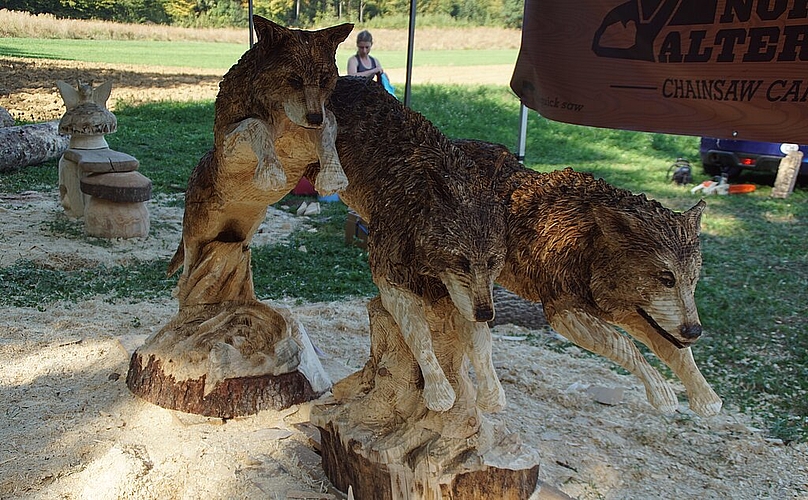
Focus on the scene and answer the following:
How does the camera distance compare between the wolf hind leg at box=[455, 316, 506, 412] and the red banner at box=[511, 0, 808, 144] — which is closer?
the red banner at box=[511, 0, 808, 144]

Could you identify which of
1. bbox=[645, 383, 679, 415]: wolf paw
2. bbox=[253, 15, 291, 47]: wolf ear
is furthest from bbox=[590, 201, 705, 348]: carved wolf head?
bbox=[253, 15, 291, 47]: wolf ear

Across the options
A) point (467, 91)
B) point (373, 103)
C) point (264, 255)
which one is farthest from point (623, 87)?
point (467, 91)

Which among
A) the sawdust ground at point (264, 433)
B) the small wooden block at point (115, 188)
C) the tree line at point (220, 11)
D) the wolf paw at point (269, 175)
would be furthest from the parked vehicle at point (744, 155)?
the wolf paw at point (269, 175)

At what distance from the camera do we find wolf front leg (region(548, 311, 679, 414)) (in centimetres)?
200

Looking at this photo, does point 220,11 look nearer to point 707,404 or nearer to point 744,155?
point 744,155

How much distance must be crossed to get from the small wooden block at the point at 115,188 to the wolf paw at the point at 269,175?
388 centimetres

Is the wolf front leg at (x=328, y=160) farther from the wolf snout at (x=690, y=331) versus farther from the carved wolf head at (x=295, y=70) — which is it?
the wolf snout at (x=690, y=331)

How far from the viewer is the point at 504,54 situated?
13820 millimetres

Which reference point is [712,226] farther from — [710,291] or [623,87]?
[623,87]

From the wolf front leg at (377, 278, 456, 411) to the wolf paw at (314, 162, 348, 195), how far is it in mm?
340

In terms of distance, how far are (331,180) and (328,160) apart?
99mm

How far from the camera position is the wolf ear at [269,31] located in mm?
2336

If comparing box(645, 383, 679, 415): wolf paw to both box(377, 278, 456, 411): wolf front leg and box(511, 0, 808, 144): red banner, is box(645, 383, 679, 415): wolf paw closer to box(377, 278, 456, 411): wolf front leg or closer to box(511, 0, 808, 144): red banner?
box(377, 278, 456, 411): wolf front leg

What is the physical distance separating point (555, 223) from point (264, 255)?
4.20 m
